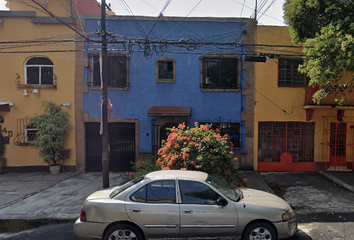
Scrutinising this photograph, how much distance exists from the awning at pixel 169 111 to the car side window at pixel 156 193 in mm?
5396

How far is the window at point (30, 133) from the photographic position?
10047 mm

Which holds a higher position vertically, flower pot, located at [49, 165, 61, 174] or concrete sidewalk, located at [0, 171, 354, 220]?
flower pot, located at [49, 165, 61, 174]

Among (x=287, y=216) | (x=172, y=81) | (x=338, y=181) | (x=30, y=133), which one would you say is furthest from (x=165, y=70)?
(x=338, y=181)

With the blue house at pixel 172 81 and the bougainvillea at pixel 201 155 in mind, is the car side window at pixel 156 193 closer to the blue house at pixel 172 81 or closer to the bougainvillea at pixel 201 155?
the bougainvillea at pixel 201 155

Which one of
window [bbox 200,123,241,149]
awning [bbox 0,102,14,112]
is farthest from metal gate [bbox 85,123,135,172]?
window [bbox 200,123,241,149]

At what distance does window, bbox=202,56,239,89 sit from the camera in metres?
10.0

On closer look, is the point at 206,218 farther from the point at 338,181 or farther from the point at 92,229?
the point at 338,181

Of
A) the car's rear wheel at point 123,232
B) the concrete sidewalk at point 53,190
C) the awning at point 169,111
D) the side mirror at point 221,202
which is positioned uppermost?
the awning at point 169,111

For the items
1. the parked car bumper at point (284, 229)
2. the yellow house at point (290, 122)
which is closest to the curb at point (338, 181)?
the yellow house at point (290, 122)

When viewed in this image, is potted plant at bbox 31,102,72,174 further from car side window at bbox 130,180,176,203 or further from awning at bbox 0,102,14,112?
car side window at bbox 130,180,176,203

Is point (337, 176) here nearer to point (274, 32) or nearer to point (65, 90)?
point (274, 32)

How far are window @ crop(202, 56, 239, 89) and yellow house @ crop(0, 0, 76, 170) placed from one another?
19.7 feet

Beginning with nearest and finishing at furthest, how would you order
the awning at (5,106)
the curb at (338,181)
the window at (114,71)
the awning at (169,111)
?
the curb at (338,181)
the awning at (169,111)
the awning at (5,106)
the window at (114,71)

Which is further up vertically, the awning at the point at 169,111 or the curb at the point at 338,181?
the awning at the point at 169,111
